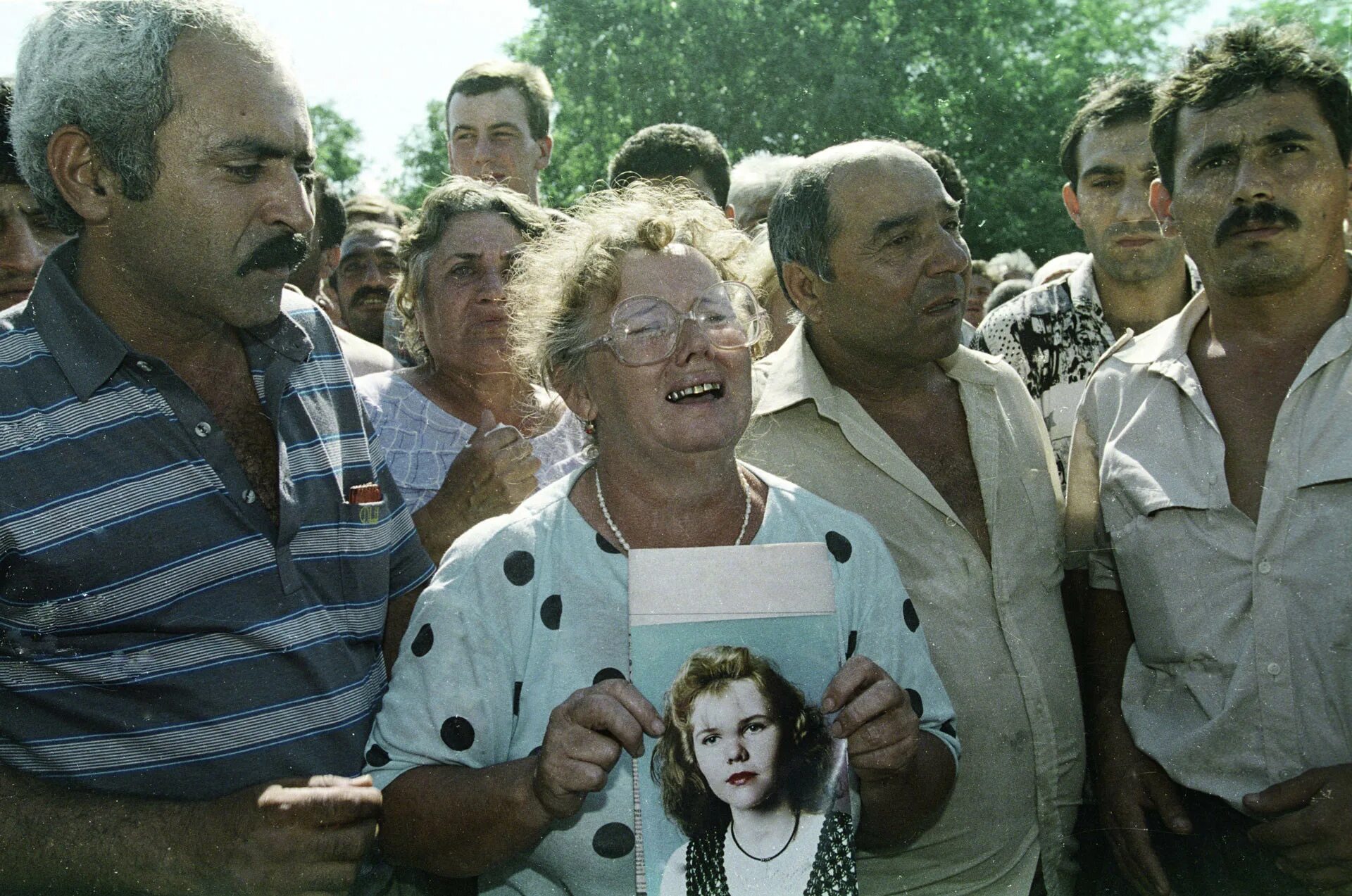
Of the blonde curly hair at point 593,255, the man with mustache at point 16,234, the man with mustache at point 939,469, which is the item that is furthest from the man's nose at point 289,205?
the man with mustache at point 939,469

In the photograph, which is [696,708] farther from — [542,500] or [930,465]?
[930,465]

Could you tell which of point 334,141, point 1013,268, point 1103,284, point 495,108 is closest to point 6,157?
point 334,141

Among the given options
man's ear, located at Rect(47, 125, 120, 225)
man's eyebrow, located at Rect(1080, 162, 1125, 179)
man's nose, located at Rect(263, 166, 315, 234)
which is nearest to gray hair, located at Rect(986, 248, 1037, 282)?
man's eyebrow, located at Rect(1080, 162, 1125, 179)

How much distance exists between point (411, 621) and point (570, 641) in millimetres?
289

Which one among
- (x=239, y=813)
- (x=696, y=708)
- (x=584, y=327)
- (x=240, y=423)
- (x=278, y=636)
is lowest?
(x=239, y=813)

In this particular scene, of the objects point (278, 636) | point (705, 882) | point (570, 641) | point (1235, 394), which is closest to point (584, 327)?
point (570, 641)

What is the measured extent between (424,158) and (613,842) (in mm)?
3286

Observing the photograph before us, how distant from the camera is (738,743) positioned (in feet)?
5.64

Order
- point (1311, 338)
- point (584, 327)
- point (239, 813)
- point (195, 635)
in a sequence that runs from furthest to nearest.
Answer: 1. point (1311, 338)
2. point (584, 327)
3. point (195, 635)
4. point (239, 813)

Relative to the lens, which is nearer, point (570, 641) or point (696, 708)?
point (696, 708)

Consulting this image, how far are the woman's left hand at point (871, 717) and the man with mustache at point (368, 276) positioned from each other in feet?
13.5

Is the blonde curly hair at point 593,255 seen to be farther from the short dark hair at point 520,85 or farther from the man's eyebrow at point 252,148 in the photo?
the short dark hair at point 520,85

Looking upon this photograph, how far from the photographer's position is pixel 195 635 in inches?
80.0

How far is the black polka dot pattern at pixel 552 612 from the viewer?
77.2 inches
